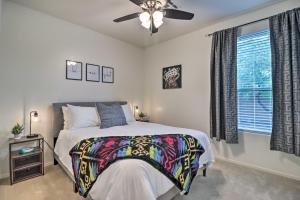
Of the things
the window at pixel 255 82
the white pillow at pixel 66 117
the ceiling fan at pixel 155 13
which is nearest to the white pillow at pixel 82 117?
the white pillow at pixel 66 117

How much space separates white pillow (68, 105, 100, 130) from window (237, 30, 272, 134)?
267cm

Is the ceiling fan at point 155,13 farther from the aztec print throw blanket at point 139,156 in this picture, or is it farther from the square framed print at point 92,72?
the square framed print at point 92,72

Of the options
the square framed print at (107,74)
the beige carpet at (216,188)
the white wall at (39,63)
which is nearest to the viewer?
the beige carpet at (216,188)

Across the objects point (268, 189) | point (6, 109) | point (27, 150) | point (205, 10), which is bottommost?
point (268, 189)

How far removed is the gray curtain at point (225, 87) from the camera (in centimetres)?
290

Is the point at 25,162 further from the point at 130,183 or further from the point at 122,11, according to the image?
the point at 122,11

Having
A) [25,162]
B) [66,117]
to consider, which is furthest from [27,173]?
[66,117]

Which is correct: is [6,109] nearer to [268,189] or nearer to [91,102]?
[91,102]

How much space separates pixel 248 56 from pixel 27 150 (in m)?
3.91

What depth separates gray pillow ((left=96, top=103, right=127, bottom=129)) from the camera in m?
2.83

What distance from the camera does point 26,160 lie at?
255cm

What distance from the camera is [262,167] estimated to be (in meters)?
2.75

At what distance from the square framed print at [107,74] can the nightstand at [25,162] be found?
1.78 meters

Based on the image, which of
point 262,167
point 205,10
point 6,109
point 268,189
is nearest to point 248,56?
point 205,10
